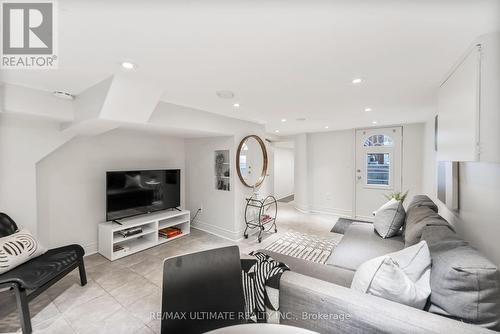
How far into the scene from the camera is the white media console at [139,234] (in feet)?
9.34

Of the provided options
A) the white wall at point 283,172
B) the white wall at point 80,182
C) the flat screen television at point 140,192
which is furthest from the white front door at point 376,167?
the white wall at point 80,182

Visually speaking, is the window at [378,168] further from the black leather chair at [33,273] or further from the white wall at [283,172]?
the black leather chair at [33,273]

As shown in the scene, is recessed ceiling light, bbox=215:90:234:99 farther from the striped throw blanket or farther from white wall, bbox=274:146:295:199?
white wall, bbox=274:146:295:199

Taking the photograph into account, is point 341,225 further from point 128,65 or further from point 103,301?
point 128,65

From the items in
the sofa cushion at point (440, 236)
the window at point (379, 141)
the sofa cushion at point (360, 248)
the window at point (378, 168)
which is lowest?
the sofa cushion at point (360, 248)

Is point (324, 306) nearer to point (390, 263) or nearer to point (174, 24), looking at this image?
point (390, 263)

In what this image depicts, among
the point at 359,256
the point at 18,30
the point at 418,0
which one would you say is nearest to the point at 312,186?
the point at 359,256

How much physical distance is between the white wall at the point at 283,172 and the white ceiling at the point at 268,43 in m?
4.99

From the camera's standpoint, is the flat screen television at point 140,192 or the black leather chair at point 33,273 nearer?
the black leather chair at point 33,273

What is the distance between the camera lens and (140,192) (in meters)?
3.26

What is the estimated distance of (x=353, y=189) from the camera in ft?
15.8

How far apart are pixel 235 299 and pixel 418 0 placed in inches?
71.8

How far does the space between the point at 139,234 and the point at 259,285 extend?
Answer: 248 cm

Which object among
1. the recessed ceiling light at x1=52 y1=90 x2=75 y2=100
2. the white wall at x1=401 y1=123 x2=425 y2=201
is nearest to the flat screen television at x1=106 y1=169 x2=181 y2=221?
the recessed ceiling light at x1=52 y1=90 x2=75 y2=100
